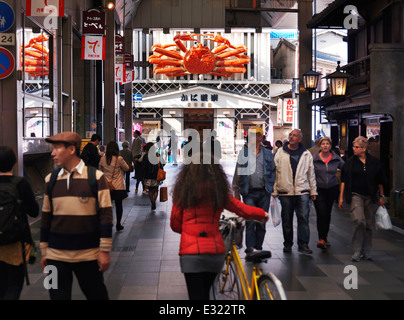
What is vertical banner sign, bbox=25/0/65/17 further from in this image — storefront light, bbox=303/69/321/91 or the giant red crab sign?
the giant red crab sign

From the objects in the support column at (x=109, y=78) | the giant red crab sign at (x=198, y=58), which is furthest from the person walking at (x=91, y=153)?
the giant red crab sign at (x=198, y=58)

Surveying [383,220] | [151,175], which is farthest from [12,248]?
[151,175]

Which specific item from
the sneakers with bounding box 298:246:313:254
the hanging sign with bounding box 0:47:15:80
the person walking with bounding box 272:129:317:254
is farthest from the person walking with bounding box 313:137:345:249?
the hanging sign with bounding box 0:47:15:80

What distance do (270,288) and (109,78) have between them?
18.8 metres

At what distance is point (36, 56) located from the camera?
48.7 feet

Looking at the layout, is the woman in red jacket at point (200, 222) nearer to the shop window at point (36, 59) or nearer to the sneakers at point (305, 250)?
the sneakers at point (305, 250)

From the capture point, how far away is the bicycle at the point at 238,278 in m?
4.10

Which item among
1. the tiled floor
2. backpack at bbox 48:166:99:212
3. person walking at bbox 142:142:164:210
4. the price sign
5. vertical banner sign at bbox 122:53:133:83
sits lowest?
the tiled floor

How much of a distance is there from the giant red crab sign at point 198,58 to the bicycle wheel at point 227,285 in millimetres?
31356

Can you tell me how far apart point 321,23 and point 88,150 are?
912 centimetres

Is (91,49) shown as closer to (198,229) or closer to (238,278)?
(238,278)

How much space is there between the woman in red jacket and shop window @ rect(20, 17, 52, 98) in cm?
1035

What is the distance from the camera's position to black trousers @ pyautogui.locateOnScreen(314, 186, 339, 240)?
28.8 feet
